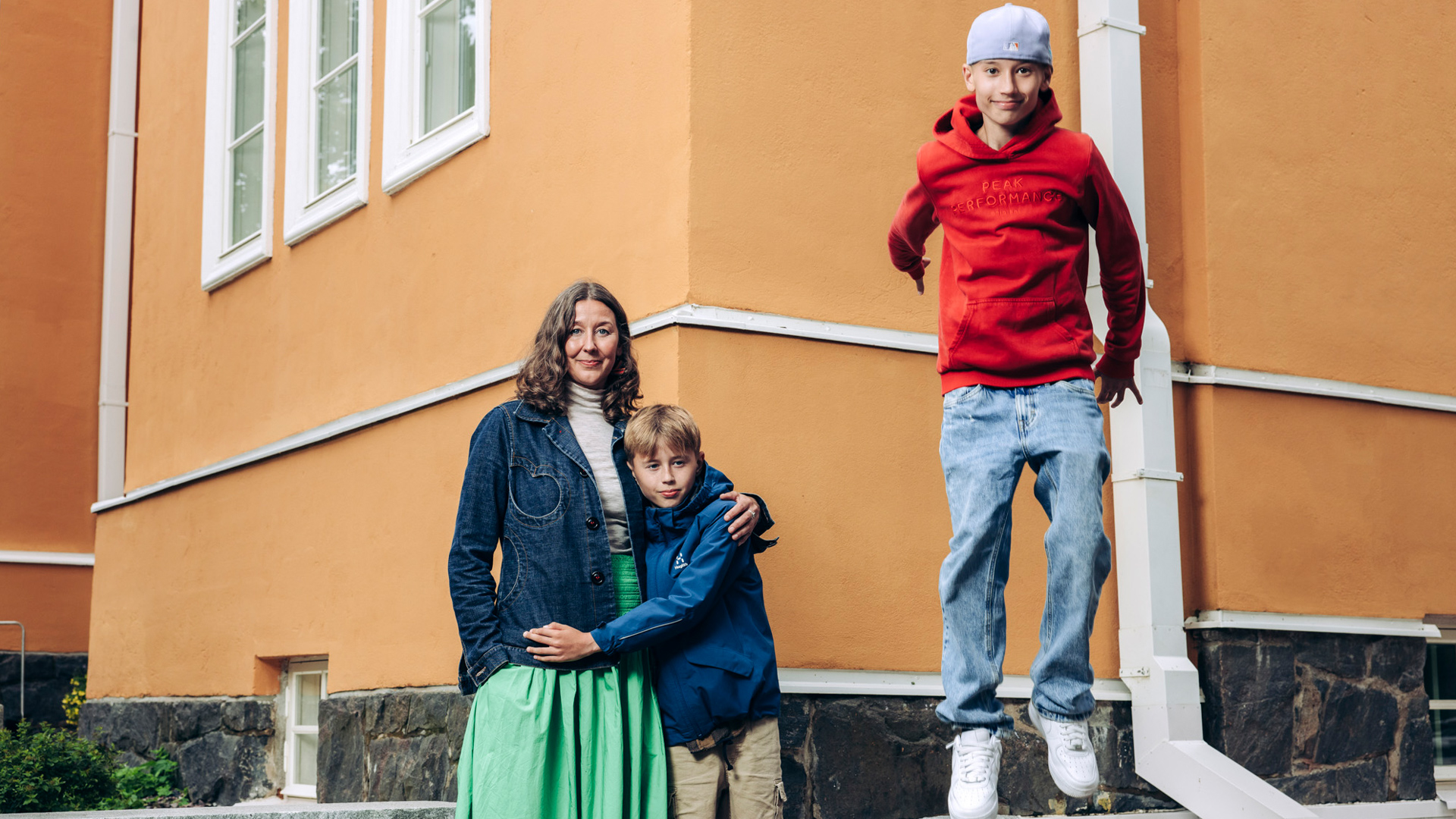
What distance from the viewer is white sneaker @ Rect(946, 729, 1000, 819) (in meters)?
3.27

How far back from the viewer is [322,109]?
25.2 feet

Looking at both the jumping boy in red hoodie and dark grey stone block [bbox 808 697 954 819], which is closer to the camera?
the jumping boy in red hoodie

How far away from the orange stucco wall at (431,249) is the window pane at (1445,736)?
4229mm

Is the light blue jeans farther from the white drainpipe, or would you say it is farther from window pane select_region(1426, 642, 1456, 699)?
the white drainpipe

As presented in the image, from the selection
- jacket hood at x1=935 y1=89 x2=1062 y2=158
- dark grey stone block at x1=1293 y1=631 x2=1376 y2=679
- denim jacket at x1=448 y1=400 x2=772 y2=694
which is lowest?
dark grey stone block at x1=1293 y1=631 x2=1376 y2=679

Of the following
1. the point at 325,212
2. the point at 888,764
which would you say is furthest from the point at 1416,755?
the point at 325,212

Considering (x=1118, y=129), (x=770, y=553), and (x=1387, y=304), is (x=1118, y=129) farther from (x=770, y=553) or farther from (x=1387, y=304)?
(x=770, y=553)

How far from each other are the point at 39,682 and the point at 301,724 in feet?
13.7

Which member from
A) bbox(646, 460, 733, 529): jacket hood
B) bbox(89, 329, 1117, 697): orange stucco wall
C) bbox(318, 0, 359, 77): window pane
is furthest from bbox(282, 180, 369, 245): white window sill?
bbox(646, 460, 733, 529): jacket hood

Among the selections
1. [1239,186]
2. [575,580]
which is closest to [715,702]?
[575,580]

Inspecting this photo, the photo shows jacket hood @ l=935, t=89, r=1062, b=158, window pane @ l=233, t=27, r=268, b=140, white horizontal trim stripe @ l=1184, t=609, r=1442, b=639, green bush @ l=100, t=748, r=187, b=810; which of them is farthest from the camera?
window pane @ l=233, t=27, r=268, b=140

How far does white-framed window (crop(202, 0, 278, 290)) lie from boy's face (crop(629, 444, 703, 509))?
4.75 metres

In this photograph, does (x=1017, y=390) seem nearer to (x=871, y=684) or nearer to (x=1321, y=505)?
(x=871, y=684)

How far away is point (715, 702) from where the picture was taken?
379 cm
